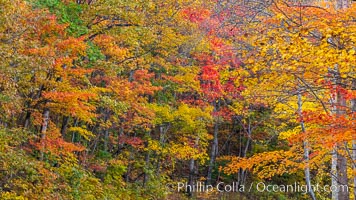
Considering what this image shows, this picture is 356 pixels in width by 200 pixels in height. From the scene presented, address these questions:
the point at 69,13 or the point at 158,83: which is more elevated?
the point at 69,13

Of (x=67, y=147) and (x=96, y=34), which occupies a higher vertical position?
(x=96, y=34)

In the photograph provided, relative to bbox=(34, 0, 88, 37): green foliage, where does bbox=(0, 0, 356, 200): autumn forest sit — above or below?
below

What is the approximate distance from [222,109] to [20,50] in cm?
1292

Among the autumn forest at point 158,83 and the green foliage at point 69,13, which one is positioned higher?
the green foliage at point 69,13

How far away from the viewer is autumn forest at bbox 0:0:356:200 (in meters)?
6.14

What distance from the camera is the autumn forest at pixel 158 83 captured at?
6145 millimetres

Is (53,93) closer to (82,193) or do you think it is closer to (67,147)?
(67,147)

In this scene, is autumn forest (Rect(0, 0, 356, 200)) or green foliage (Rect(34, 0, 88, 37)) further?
green foliage (Rect(34, 0, 88, 37))

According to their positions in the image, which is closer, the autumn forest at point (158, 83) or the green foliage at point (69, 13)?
the autumn forest at point (158, 83)

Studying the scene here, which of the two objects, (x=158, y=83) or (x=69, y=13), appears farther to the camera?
(x=158, y=83)

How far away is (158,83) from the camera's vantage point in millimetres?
16641

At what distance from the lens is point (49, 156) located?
10852 mm

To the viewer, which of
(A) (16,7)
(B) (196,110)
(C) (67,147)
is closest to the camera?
(A) (16,7)

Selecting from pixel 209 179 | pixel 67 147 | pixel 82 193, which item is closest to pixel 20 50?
pixel 67 147
